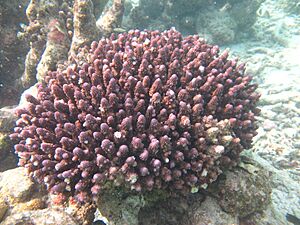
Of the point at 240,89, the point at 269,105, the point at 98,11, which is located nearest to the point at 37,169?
the point at 240,89

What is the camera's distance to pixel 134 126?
3.15 metres

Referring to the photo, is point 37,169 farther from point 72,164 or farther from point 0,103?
point 0,103

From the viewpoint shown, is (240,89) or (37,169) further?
(240,89)

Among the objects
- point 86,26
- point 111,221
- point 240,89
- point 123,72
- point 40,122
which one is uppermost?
point 86,26

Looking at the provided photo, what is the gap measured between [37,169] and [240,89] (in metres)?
3.08

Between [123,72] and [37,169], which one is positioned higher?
[123,72]

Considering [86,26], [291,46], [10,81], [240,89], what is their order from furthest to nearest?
[291,46]
[10,81]
[86,26]
[240,89]

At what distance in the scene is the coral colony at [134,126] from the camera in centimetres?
290

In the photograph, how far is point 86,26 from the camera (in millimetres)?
5156

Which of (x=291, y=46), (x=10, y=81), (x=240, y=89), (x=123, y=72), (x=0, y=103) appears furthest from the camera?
(x=291, y=46)

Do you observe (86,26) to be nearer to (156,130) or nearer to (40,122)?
(40,122)

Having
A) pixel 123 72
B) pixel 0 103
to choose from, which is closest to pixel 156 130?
pixel 123 72

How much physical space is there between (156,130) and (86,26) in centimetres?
313

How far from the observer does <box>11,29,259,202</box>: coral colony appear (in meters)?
2.90
